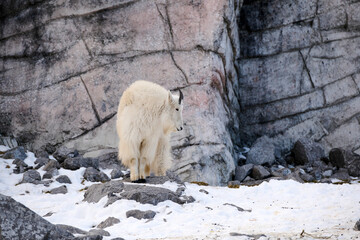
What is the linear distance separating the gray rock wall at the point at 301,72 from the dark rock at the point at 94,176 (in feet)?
24.4

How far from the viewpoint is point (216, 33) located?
13898 millimetres

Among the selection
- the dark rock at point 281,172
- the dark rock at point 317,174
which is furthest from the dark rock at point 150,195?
the dark rock at point 317,174

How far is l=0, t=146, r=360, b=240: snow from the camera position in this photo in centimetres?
570

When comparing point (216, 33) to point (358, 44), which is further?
point (358, 44)

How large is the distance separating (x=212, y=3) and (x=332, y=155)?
6061mm

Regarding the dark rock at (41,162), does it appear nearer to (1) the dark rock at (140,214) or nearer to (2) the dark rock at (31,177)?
(2) the dark rock at (31,177)

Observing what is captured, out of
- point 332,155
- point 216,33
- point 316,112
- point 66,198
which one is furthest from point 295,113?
point 66,198

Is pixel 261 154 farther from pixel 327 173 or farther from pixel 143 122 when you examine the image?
pixel 143 122

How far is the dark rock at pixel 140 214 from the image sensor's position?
6.52 metres

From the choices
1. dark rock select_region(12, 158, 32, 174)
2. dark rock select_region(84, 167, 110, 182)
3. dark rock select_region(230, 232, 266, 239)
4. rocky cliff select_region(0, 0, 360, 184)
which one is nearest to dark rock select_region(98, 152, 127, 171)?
rocky cliff select_region(0, 0, 360, 184)

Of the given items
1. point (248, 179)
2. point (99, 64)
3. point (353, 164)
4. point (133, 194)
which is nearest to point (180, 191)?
point (133, 194)

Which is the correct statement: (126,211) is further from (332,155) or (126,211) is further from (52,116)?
(332,155)

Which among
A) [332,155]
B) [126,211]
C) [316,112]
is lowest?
[332,155]

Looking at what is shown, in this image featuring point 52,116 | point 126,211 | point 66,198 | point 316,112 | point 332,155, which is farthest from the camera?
point 316,112
